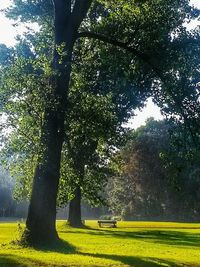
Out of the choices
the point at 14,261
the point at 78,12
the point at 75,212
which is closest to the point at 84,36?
the point at 78,12

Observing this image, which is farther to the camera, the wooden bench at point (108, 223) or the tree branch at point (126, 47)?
the wooden bench at point (108, 223)

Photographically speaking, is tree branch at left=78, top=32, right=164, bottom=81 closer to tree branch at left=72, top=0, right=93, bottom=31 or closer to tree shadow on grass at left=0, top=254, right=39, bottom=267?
tree branch at left=72, top=0, right=93, bottom=31

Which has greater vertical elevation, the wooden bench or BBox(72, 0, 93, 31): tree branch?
BBox(72, 0, 93, 31): tree branch

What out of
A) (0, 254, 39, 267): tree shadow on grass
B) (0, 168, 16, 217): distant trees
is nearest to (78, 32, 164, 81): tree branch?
(0, 254, 39, 267): tree shadow on grass

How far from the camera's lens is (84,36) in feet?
72.8

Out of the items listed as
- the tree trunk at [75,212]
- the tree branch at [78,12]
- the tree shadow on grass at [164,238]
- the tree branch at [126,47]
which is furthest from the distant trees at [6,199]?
the tree branch at [78,12]

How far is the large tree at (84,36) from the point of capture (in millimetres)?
19469

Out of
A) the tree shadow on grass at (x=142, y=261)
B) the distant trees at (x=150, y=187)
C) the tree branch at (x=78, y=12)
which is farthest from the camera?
the distant trees at (x=150, y=187)

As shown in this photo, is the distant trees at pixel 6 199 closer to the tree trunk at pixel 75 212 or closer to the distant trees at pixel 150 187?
the distant trees at pixel 150 187

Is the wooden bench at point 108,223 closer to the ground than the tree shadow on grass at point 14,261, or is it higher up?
higher up

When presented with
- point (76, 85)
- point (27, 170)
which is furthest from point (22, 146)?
point (76, 85)

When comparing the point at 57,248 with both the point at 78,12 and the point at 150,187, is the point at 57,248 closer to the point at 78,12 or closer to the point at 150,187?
the point at 78,12

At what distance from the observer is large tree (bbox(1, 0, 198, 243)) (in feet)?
63.9

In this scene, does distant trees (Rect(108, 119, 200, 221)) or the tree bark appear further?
distant trees (Rect(108, 119, 200, 221))
